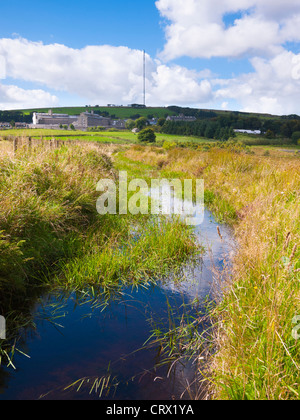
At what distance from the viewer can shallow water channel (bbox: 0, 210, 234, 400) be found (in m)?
2.69

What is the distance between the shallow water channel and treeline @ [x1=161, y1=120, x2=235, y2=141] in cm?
4550

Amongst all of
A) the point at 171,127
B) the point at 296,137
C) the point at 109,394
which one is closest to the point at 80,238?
the point at 109,394

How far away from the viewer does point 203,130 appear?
5653 cm

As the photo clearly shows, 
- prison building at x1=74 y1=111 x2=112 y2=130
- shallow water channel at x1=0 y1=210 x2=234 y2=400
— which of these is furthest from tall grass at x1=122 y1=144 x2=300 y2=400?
prison building at x1=74 y1=111 x2=112 y2=130

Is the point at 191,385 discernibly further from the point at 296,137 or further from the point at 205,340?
the point at 296,137

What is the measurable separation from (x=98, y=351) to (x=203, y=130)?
187 ft

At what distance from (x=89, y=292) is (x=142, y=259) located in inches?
48.4

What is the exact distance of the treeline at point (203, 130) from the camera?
51556 millimetres

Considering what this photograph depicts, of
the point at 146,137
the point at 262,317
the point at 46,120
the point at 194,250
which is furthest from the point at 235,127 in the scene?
the point at 262,317

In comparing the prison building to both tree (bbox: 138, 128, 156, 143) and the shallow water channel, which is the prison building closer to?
tree (bbox: 138, 128, 156, 143)

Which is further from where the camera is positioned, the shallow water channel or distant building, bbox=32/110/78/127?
distant building, bbox=32/110/78/127

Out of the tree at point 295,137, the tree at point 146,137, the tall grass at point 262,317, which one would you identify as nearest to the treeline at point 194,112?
the tree at point 146,137

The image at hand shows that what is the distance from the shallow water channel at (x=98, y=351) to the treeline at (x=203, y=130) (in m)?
45.5

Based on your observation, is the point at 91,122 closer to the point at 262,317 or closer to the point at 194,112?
the point at 194,112
